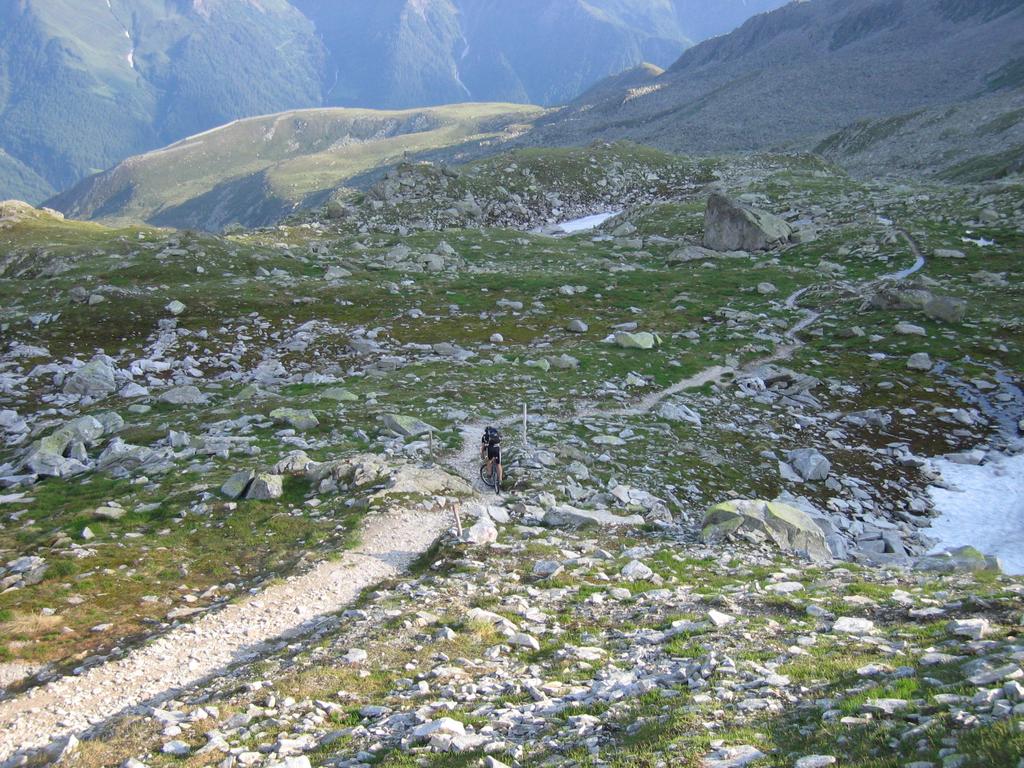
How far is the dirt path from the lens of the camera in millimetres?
11508

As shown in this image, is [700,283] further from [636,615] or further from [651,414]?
[636,615]

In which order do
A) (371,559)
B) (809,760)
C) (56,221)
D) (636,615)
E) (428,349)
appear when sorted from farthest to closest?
1. (56,221)
2. (428,349)
3. (371,559)
4. (636,615)
5. (809,760)

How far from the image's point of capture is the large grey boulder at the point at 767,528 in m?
19.5

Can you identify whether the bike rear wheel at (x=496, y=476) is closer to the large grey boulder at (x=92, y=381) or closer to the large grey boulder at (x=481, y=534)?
the large grey boulder at (x=481, y=534)

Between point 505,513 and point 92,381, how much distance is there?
28.6 metres

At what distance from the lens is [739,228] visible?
74188mm

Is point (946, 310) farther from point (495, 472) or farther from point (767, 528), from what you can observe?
point (495, 472)

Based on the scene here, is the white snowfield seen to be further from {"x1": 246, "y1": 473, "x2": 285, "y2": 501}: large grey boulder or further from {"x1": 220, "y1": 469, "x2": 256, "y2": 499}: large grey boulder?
{"x1": 220, "y1": 469, "x2": 256, "y2": 499}: large grey boulder

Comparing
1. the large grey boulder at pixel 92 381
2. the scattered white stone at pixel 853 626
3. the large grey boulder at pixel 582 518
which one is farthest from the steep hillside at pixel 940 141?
the large grey boulder at pixel 92 381

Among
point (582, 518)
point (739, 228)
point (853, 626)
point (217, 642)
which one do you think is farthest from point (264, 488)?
point (739, 228)

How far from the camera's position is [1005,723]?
6160mm

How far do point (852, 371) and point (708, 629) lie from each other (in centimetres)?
3051

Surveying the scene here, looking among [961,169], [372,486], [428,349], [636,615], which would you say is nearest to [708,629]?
[636,615]

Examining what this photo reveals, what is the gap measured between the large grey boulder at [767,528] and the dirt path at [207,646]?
8.92 m
